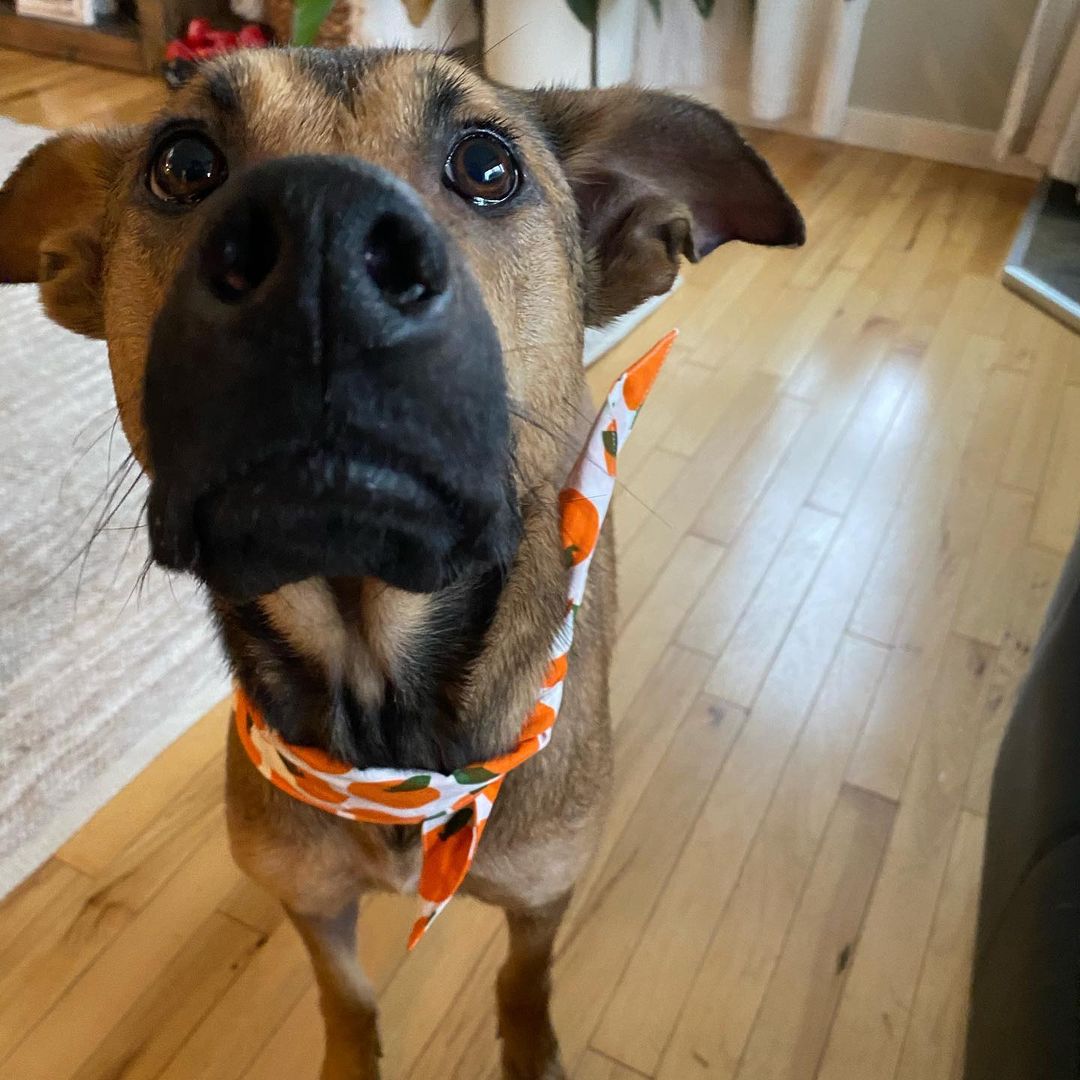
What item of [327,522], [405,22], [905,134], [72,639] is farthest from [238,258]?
[905,134]

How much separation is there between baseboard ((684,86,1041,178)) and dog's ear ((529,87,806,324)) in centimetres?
317

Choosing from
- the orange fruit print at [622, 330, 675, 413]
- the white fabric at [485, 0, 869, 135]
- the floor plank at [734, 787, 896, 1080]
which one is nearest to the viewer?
the orange fruit print at [622, 330, 675, 413]

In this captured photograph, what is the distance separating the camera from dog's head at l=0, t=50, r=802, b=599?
2.07ft

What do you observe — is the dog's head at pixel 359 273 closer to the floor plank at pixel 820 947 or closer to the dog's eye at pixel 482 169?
the dog's eye at pixel 482 169

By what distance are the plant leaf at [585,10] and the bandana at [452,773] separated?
6.60ft

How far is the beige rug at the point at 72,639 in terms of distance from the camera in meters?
1.76

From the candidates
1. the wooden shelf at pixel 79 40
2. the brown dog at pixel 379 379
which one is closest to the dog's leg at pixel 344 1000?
the brown dog at pixel 379 379

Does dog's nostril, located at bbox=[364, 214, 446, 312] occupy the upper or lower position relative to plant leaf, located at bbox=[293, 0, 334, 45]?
upper

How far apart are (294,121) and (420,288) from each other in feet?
1.16

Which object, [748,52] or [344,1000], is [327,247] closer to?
[344,1000]

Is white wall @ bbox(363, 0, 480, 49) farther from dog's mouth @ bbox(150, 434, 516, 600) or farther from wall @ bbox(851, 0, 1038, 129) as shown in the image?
dog's mouth @ bbox(150, 434, 516, 600)

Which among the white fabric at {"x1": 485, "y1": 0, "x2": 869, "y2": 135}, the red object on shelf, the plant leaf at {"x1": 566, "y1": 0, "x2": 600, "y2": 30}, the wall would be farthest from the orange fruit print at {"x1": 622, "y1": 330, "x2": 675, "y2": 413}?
the wall

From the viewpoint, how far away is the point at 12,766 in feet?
5.83

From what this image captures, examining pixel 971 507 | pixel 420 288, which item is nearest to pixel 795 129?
pixel 971 507
